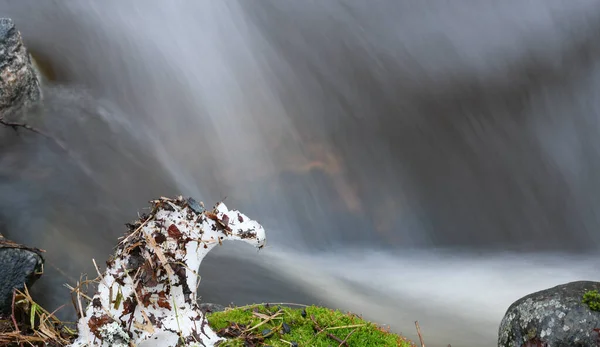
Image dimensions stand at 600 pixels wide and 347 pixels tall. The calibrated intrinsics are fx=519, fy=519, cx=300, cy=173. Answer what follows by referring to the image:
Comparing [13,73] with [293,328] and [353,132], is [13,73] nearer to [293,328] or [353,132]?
[353,132]

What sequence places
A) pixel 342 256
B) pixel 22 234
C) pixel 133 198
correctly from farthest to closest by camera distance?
pixel 342 256, pixel 133 198, pixel 22 234

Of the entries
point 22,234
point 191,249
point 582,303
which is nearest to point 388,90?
point 582,303

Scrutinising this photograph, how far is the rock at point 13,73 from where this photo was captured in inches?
320

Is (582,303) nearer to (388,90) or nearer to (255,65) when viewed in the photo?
(388,90)

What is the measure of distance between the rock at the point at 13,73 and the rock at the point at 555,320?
7924 mm

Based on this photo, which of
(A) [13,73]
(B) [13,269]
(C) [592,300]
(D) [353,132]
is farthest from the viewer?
(D) [353,132]

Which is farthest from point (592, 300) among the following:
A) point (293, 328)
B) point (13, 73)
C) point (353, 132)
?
point (13, 73)

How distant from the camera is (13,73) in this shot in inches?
326

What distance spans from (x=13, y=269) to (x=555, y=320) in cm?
580

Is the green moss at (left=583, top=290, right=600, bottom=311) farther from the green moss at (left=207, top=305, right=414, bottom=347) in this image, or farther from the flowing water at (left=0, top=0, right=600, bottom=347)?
the flowing water at (left=0, top=0, right=600, bottom=347)

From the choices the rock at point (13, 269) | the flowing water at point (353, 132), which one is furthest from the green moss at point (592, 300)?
the rock at point (13, 269)

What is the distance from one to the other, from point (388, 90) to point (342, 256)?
3461mm

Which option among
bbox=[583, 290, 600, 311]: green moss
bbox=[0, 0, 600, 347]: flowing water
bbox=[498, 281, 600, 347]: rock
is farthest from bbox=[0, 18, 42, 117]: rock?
bbox=[583, 290, 600, 311]: green moss

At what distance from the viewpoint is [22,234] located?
296 inches
